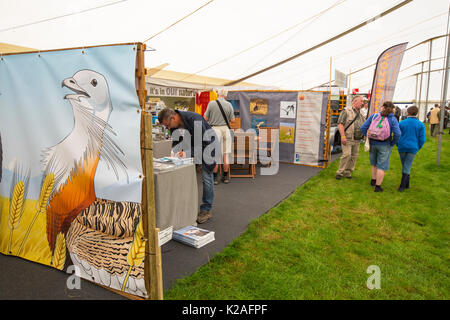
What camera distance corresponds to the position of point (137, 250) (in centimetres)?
169

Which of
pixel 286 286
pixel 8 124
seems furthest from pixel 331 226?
pixel 8 124

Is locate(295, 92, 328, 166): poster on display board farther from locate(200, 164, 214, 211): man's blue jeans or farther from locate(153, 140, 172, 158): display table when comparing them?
locate(200, 164, 214, 211): man's blue jeans

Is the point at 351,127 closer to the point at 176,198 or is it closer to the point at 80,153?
the point at 176,198

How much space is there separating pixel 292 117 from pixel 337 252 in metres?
4.52

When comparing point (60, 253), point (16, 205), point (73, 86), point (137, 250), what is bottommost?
point (60, 253)

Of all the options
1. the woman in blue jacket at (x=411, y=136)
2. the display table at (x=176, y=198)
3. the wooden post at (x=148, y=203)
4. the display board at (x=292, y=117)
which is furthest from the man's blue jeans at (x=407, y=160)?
the wooden post at (x=148, y=203)

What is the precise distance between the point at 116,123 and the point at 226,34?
405cm

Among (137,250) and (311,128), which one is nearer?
(137,250)

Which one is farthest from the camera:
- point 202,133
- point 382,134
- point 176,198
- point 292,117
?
point 292,117

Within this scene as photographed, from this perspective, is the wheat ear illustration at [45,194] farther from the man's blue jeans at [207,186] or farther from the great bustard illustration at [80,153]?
the man's blue jeans at [207,186]

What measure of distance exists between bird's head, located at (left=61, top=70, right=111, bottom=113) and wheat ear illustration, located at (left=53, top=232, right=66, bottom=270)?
107 centimetres

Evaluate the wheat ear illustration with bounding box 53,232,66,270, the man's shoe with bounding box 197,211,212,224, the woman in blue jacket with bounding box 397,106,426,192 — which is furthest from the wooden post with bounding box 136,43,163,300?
the woman in blue jacket with bounding box 397,106,426,192

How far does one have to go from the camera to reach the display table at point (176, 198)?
263 cm

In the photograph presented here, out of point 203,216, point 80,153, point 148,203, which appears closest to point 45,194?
point 80,153
